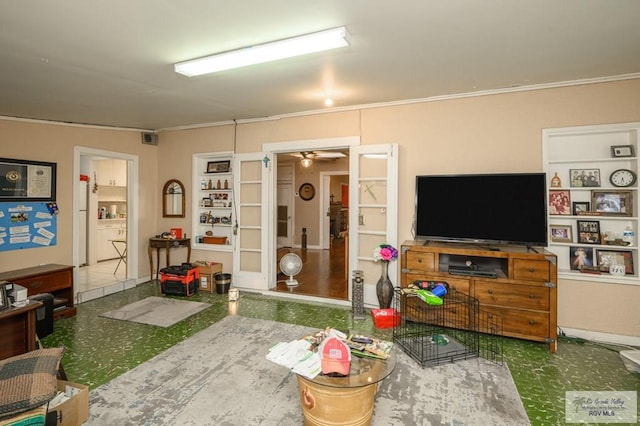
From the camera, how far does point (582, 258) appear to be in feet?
11.3

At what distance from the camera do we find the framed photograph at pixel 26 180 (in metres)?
3.93

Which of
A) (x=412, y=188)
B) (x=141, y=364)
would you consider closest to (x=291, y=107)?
(x=412, y=188)

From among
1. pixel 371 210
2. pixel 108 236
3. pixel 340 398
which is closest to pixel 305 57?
pixel 371 210

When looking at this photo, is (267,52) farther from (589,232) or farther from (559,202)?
(589,232)

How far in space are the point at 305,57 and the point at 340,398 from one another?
2.56 m

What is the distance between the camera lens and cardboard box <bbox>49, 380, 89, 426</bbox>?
1838 mm

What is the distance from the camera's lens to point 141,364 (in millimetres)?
2795

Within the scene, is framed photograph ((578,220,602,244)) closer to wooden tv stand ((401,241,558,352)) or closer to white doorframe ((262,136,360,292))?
wooden tv stand ((401,241,558,352))

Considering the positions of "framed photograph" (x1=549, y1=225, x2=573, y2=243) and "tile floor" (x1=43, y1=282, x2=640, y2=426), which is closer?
"tile floor" (x1=43, y1=282, x2=640, y2=426)

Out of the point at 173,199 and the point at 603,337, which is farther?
the point at 173,199

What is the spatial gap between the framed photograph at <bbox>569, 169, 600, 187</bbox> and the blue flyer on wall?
249 inches

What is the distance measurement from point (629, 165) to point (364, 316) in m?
3.20

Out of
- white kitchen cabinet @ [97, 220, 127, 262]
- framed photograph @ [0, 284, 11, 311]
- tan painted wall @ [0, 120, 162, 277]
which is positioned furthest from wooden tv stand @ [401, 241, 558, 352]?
white kitchen cabinet @ [97, 220, 127, 262]

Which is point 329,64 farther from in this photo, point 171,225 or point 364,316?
point 171,225
